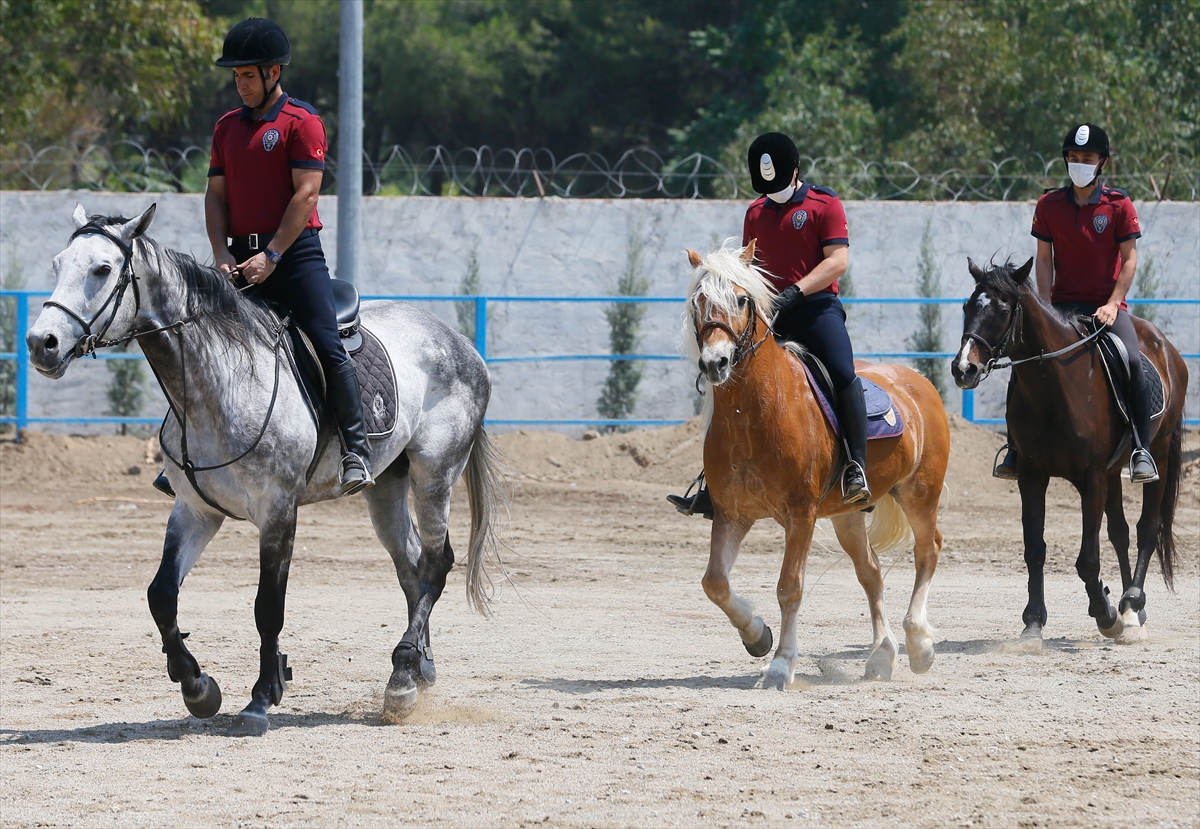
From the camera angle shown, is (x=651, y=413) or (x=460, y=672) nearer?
(x=460, y=672)

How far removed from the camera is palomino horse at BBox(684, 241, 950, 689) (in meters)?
6.48

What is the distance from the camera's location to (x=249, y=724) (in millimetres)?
6074

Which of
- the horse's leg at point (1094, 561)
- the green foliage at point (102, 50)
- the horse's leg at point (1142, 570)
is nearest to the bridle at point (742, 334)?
the horse's leg at point (1094, 561)

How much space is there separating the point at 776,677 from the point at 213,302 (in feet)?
10.3

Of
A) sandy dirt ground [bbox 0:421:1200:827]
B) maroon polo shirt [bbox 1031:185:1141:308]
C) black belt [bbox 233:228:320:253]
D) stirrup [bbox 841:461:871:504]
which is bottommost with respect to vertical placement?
sandy dirt ground [bbox 0:421:1200:827]

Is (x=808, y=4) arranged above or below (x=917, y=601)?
above

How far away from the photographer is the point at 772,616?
9.11 meters

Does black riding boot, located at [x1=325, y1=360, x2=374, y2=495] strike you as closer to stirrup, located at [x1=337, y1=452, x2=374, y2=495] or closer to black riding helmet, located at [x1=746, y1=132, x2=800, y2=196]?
stirrup, located at [x1=337, y1=452, x2=374, y2=495]

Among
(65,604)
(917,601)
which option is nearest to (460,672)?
(917,601)

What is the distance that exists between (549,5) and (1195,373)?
20.2 meters

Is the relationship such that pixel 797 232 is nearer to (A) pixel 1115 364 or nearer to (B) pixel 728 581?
(B) pixel 728 581

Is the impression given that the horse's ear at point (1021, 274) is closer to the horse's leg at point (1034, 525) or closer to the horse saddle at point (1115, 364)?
the horse saddle at point (1115, 364)

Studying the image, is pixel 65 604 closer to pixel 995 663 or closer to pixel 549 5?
pixel 995 663

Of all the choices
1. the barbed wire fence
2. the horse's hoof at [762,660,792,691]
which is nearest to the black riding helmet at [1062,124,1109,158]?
the horse's hoof at [762,660,792,691]
